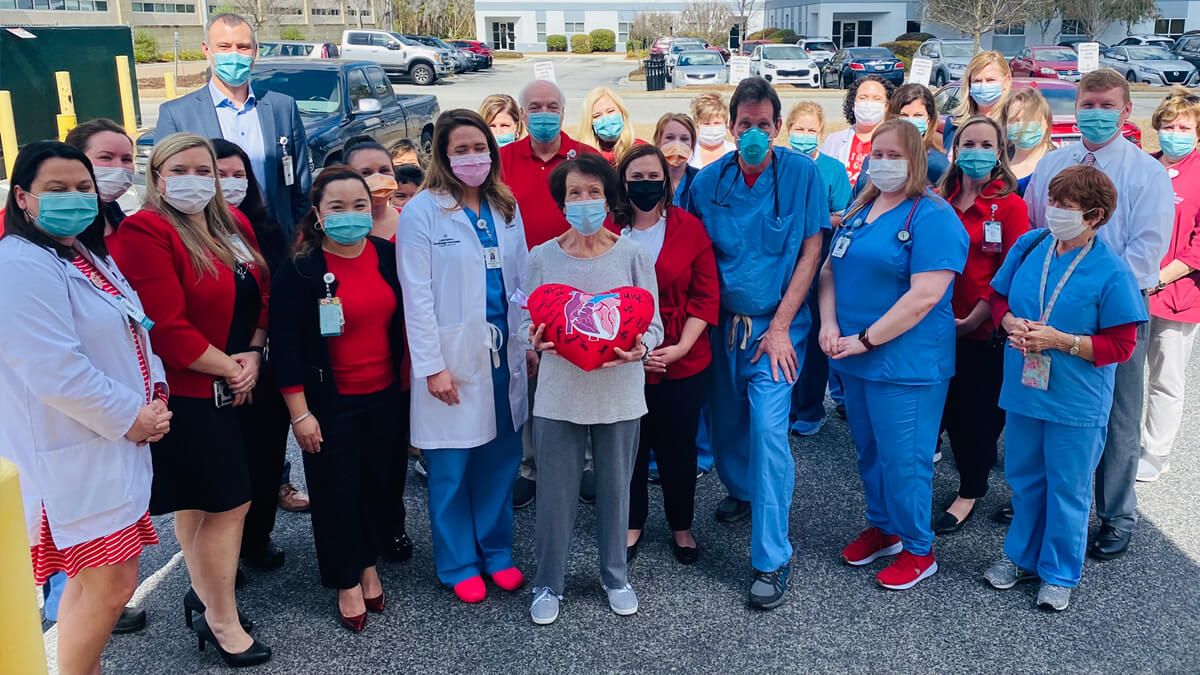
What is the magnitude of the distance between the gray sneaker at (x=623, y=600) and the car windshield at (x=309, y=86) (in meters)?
9.60

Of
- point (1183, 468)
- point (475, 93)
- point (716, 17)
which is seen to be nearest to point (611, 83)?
point (475, 93)

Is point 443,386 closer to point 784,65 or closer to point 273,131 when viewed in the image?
point 273,131

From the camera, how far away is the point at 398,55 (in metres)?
35.0

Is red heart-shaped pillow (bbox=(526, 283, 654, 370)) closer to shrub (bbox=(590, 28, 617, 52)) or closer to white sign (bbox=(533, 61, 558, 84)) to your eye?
white sign (bbox=(533, 61, 558, 84))

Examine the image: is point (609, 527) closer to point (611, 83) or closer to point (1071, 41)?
point (611, 83)

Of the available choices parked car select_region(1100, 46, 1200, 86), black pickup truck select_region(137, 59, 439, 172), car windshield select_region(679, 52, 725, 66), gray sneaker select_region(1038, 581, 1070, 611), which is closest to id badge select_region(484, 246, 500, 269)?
gray sneaker select_region(1038, 581, 1070, 611)

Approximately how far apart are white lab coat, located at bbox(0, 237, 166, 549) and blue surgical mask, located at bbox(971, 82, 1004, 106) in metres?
5.27

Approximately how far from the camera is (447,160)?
12.3ft

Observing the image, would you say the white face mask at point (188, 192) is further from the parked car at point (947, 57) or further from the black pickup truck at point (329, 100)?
the parked car at point (947, 57)

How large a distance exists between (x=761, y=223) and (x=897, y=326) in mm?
720

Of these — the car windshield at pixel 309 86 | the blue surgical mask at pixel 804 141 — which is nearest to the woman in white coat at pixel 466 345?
the blue surgical mask at pixel 804 141

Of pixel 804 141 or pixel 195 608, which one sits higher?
pixel 804 141

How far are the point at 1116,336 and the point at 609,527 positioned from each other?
2110mm

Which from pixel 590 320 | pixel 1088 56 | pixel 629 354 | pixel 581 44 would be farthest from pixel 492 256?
pixel 581 44
